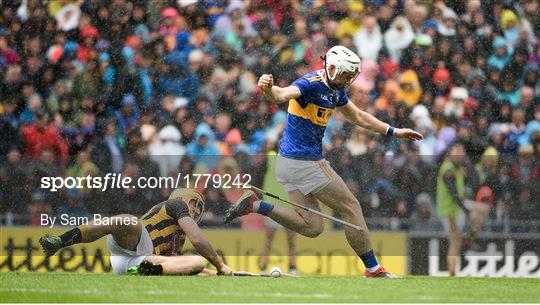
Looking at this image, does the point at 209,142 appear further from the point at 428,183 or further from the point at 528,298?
the point at 528,298

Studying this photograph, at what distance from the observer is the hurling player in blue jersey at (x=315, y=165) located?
12219mm

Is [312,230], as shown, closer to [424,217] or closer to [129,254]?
[129,254]

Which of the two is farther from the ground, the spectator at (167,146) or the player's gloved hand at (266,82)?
the player's gloved hand at (266,82)

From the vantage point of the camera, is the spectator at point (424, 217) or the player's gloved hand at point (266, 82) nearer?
the player's gloved hand at point (266, 82)

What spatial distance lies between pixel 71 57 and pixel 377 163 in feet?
15.3

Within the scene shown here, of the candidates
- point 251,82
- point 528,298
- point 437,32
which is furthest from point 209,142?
point 528,298

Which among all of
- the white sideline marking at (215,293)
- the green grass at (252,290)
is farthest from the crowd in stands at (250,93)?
the white sideline marking at (215,293)

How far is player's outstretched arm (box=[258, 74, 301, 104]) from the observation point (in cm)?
1101

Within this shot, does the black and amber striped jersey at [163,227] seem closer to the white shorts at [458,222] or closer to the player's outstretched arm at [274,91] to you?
the player's outstretched arm at [274,91]

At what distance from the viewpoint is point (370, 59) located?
17.6m

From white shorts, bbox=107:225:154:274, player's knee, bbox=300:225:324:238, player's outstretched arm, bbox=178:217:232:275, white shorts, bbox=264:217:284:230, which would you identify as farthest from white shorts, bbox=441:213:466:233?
white shorts, bbox=107:225:154:274

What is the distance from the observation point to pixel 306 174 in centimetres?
1241

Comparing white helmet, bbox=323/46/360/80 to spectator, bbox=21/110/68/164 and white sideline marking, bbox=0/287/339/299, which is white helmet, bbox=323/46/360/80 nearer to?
white sideline marking, bbox=0/287/339/299

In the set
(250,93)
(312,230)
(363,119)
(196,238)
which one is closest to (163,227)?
(196,238)
